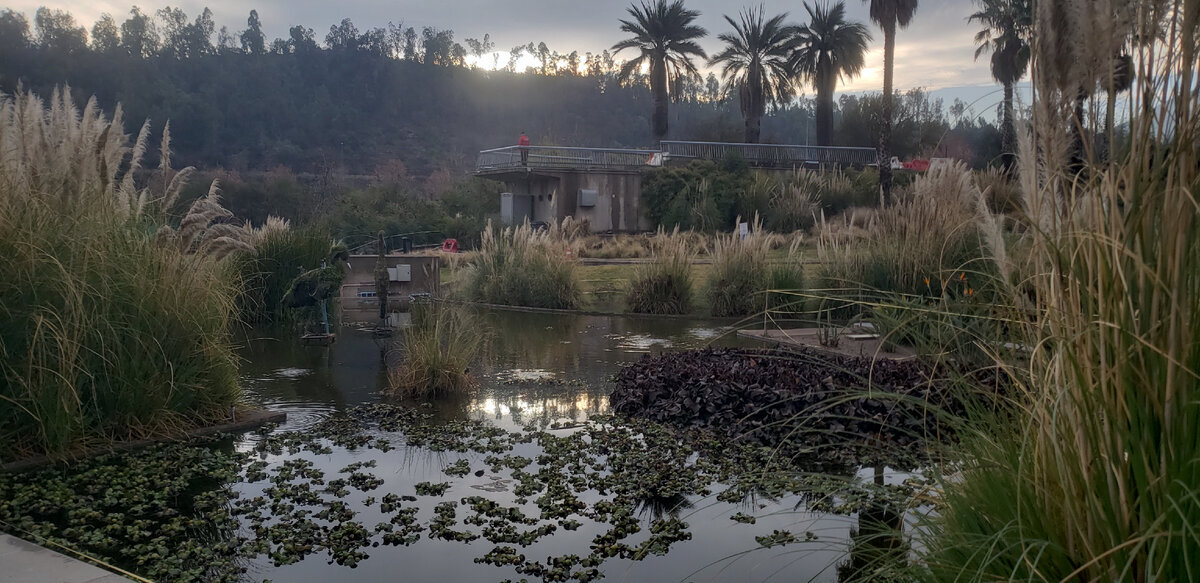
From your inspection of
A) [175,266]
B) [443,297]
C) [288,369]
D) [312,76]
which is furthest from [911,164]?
[312,76]

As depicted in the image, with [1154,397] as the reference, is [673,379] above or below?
below

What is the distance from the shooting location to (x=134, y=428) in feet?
18.4

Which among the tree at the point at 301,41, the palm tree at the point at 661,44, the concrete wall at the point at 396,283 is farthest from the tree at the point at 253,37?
the concrete wall at the point at 396,283

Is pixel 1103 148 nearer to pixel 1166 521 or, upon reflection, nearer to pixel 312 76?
pixel 1166 521

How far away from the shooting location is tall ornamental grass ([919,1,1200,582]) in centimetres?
203

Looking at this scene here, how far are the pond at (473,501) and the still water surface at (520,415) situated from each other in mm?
16

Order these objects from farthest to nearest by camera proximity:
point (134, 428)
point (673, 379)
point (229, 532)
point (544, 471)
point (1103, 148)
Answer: point (673, 379), point (134, 428), point (544, 471), point (229, 532), point (1103, 148)

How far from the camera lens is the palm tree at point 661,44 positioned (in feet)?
140

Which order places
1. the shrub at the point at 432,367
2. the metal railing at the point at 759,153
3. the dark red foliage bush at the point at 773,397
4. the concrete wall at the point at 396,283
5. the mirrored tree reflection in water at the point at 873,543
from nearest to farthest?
the mirrored tree reflection in water at the point at 873,543 → the dark red foliage bush at the point at 773,397 → the shrub at the point at 432,367 → the concrete wall at the point at 396,283 → the metal railing at the point at 759,153

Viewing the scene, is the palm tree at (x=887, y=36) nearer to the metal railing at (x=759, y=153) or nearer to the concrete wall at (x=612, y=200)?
the metal railing at (x=759, y=153)

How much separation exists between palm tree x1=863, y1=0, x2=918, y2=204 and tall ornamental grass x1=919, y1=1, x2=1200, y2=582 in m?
27.2

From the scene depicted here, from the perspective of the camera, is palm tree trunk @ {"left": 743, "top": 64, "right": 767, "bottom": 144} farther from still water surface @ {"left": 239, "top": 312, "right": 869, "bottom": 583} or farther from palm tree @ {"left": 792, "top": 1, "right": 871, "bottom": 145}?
still water surface @ {"left": 239, "top": 312, "right": 869, "bottom": 583}

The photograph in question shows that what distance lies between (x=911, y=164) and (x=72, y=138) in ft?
120

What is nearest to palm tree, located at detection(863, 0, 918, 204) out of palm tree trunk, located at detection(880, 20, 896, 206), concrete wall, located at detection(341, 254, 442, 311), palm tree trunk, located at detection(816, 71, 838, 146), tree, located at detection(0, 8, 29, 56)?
palm tree trunk, located at detection(880, 20, 896, 206)
